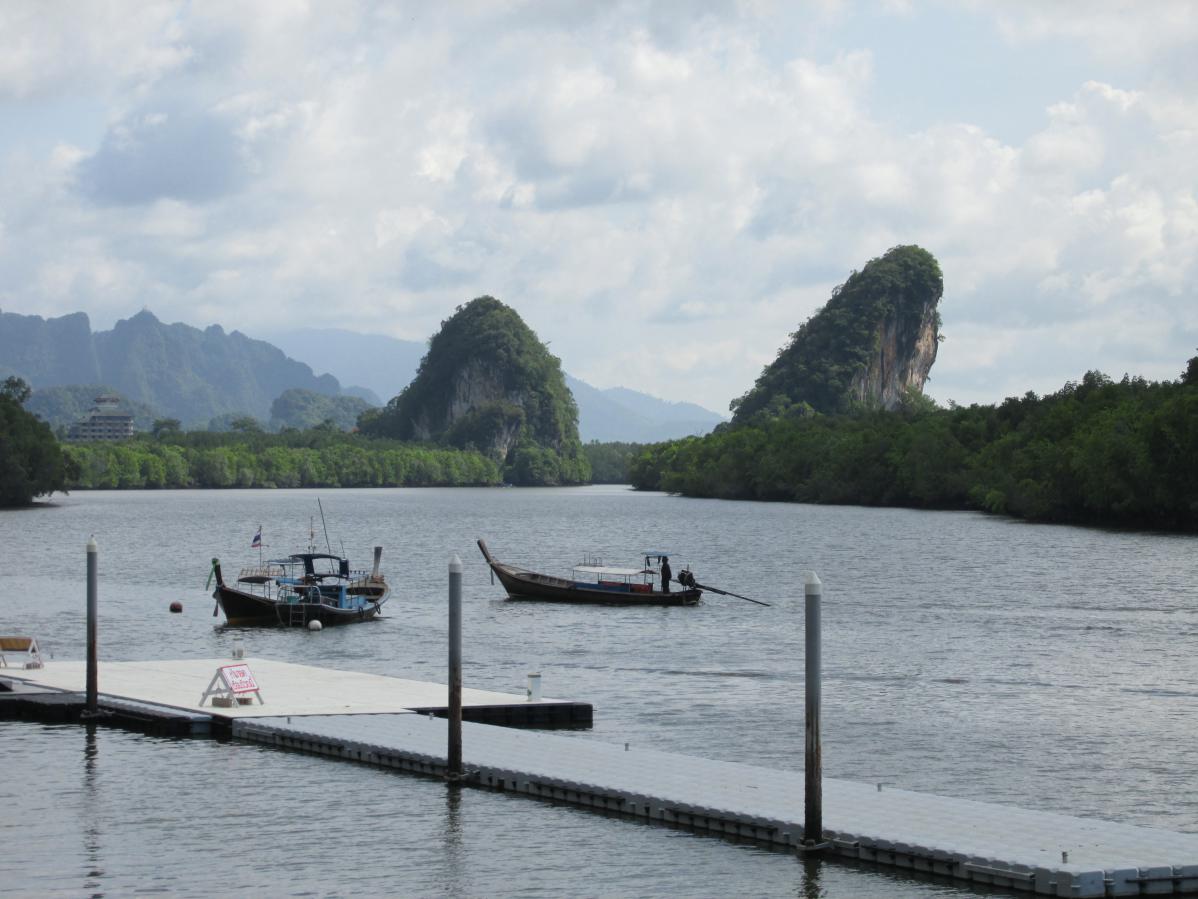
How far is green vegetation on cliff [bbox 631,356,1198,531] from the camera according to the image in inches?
4006

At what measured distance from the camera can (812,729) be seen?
1892cm

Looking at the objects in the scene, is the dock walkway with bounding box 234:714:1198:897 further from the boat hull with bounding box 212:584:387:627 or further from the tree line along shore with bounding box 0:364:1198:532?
the tree line along shore with bounding box 0:364:1198:532

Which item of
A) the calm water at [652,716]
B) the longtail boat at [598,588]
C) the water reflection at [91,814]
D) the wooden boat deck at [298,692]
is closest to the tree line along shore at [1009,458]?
the calm water at [652,716]

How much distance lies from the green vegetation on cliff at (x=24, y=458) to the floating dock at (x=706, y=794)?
438 feet

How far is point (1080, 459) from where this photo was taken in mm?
111438

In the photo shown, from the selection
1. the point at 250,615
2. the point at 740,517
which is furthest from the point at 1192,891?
the point at 740,517

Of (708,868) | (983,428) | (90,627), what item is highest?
(983,428)

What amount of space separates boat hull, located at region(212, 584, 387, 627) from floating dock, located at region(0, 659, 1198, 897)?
20829mm

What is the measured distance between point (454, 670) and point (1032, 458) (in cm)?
11320

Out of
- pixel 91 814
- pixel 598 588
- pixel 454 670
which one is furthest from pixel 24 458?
pixel 454 670

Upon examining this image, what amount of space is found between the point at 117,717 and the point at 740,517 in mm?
121454

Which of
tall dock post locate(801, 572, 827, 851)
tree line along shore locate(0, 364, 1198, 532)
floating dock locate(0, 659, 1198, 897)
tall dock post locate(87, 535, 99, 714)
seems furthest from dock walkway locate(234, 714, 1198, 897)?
tree line along shore locate(0, 364, 1198, 532)

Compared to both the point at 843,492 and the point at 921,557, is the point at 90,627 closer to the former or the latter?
the point at 921,557

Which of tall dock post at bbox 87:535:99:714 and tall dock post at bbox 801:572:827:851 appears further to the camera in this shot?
tall dock post at bbox 87:535:99:714
